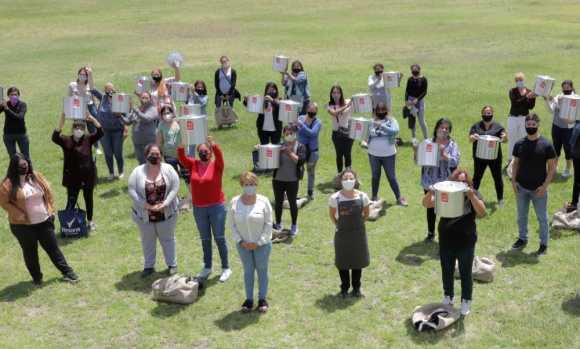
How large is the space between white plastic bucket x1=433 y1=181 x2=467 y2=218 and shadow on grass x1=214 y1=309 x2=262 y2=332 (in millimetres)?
2960

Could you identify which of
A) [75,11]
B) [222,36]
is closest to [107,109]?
[222,36]

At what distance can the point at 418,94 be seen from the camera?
709 inches

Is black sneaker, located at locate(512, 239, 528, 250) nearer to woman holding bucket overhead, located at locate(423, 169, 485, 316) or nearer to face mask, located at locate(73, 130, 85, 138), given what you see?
woman holding bucket overhead, located at locate(423, 169, 485, 316)

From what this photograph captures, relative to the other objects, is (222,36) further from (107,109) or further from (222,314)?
(222,314)

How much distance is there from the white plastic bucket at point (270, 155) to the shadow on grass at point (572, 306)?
511 centimetres

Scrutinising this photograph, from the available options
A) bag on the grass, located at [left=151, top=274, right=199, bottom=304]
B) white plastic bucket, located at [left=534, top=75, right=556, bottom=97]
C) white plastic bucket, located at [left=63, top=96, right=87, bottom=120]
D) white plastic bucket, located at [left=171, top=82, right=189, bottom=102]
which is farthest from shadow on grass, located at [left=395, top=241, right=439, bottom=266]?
white plastic bucket, located at [left=171, top=82, right=189, bottom=102]

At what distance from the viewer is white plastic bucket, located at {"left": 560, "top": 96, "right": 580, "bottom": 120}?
538 inches

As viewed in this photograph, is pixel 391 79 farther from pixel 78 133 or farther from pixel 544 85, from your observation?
pixel 78 133

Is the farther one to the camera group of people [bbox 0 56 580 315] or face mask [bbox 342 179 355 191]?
face mask [bbox 342 179 355 191]

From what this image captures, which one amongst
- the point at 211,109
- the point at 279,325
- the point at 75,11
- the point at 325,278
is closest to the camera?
the point at 279,325

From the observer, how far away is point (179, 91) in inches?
723

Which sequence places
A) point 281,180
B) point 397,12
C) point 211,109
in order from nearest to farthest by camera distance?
point 281,180 → point 211,109 → point 397,12

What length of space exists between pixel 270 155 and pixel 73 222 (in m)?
3.85

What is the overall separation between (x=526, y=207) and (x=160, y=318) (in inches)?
242
